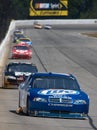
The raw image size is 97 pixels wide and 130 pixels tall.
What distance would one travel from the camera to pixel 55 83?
20031mm

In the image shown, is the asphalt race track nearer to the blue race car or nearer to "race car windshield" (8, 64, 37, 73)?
the blue race car

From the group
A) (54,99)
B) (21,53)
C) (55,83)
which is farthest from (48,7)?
(54,99)

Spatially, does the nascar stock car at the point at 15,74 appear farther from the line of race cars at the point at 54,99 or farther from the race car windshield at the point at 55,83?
the line of race cars at the point at 54,99

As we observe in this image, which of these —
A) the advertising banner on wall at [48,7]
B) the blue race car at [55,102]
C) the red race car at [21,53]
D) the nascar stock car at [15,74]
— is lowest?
the advertising banner on wall at [48,7]

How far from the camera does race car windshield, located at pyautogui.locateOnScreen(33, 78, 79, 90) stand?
19.9m

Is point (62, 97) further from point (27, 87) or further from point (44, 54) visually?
point (44, 54)

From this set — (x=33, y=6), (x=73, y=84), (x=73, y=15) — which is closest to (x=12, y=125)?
(x=73, y=84)

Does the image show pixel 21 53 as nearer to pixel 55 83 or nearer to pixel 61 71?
pixel 61 71

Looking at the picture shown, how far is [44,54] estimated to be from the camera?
217 ft

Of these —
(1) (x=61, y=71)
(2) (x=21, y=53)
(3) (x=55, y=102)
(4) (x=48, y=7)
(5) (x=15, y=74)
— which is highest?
(3) (x=55, y=102)

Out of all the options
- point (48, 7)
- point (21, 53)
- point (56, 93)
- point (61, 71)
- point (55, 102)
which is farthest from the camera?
point (48, 7)

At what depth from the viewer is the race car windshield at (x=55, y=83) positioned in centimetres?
1991

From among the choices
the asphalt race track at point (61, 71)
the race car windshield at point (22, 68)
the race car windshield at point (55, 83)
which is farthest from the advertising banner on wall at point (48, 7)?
the race car windshield at point (55, 83)

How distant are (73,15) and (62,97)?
15669 cm
